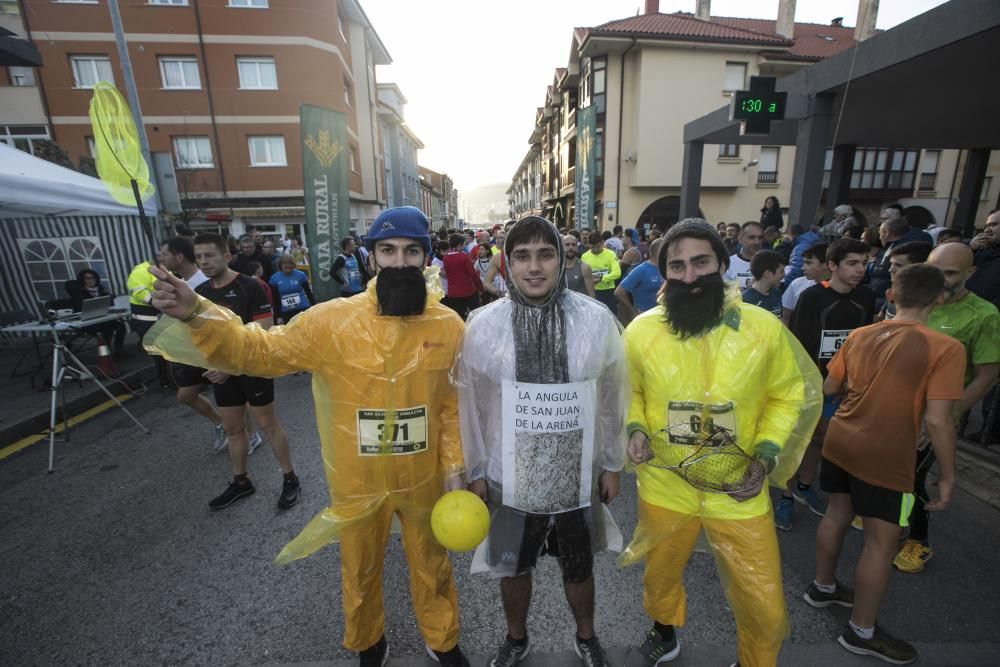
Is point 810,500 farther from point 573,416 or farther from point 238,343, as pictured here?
point 238,343

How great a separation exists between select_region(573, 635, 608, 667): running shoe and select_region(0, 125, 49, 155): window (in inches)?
1048

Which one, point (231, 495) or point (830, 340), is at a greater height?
point (830, 340)

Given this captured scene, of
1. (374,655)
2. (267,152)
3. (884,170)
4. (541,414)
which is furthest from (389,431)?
(884,170)

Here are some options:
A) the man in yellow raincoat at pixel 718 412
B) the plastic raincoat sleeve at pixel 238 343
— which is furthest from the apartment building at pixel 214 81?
the man in yellow raincoat at pixel 718 412

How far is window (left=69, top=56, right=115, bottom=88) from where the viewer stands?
18.3 m

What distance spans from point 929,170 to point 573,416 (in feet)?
107

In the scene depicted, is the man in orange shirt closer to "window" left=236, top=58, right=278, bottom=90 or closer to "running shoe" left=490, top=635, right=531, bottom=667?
"running shoe" left=490, top=635, right=531, bottom=667

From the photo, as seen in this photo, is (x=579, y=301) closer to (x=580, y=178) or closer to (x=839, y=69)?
(x=839, y=69)

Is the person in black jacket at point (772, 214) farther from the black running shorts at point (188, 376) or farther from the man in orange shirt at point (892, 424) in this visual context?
the black running shorts at point (188, 376)

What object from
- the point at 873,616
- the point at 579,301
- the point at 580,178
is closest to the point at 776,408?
the point at 579,301

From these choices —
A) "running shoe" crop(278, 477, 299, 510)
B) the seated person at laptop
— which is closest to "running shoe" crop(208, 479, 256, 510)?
"running shoe" crop(278, 477, 299, 510)

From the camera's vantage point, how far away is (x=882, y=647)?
79.2 inches

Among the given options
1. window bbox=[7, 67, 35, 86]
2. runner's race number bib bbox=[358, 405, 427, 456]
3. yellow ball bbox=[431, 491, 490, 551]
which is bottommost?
yellow ball bbox=[431, 491, 490, 551]

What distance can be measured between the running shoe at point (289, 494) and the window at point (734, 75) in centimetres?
2354
